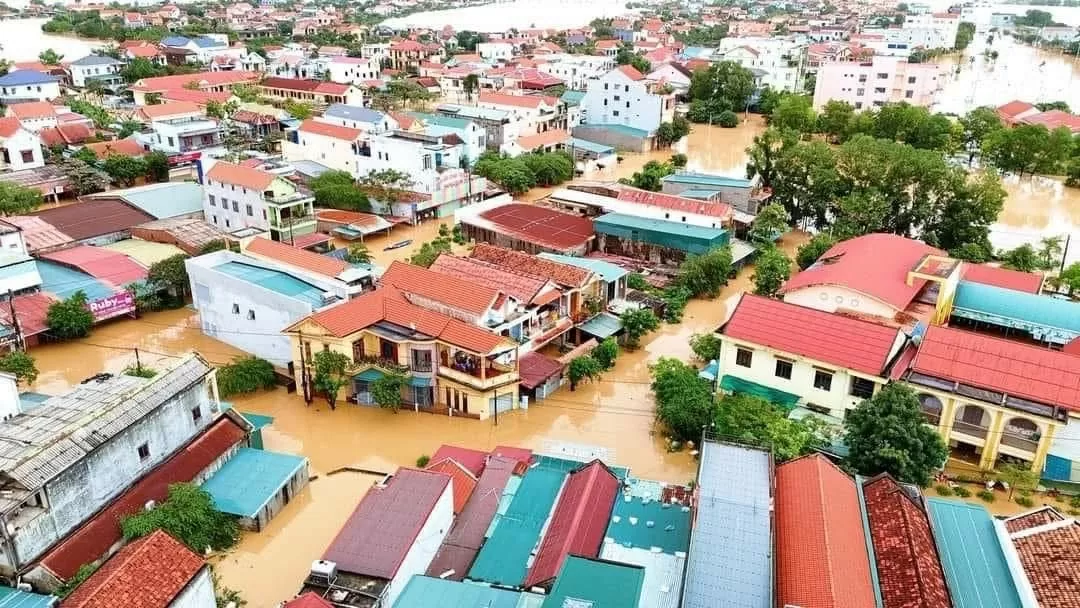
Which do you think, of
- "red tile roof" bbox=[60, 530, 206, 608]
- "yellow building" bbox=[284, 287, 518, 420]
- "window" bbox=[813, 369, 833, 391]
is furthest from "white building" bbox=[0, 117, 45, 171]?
"window" bbox=[813, 369, 833, 391]

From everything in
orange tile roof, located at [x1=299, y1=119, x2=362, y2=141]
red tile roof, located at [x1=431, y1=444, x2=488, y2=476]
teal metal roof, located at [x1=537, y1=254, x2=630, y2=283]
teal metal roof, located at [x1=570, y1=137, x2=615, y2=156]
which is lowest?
red tile roof, located at [x1=431, y1=444, x2=488, y2=476]

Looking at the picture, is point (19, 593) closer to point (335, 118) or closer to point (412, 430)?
point (412, 430)

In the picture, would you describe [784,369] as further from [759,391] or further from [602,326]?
[602,326]

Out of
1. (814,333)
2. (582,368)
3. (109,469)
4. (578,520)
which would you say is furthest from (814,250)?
(109,469)

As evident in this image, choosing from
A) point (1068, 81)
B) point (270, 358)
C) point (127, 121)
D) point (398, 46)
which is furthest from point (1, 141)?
point (1068, 81)

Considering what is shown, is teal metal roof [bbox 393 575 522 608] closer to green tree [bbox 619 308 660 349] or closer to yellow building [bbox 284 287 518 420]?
yellow building [bbox 284 287 518 420]
